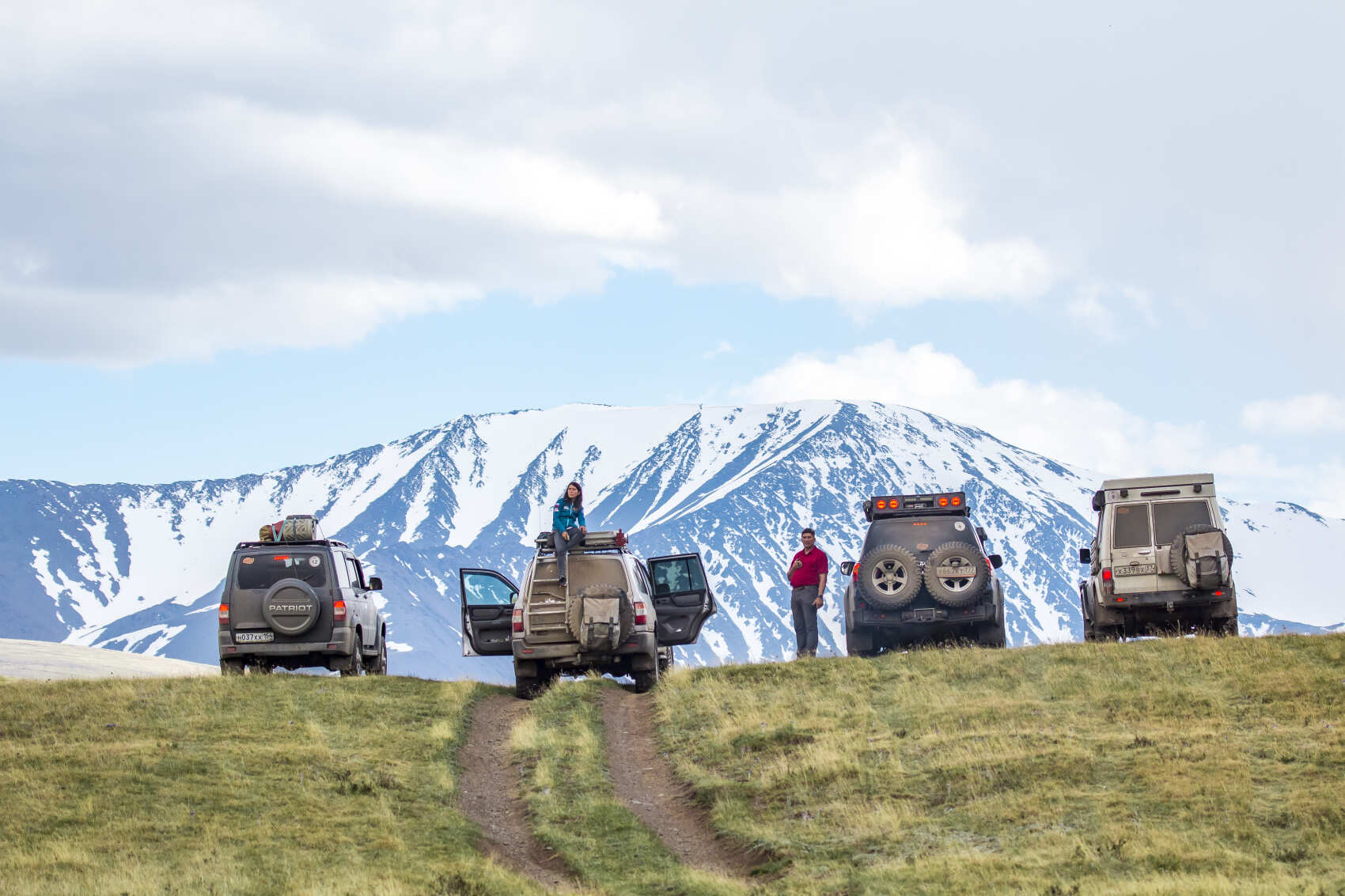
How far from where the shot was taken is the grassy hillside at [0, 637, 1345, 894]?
39.2ft

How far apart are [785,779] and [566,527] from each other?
22.9 feet

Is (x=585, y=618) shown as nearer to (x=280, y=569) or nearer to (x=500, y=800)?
(x=280, y=569)

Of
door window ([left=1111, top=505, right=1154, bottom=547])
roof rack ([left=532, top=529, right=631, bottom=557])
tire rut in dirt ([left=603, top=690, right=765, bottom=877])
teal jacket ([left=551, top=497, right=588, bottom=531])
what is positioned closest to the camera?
tire rut in dirt ([left=603, top=690, right=765, bottom=877])

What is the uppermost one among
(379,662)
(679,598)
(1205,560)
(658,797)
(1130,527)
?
(1130,527)

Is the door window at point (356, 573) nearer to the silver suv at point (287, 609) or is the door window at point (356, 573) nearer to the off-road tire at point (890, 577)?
the silver suv at point (287, 609)

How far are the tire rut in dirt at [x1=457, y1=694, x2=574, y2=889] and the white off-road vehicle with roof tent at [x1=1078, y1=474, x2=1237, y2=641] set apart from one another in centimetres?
973

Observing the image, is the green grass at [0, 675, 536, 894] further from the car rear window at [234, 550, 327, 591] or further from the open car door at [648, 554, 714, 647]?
the open car door at [648, 554, 714, 647]

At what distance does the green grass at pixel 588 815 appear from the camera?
40.0 ft

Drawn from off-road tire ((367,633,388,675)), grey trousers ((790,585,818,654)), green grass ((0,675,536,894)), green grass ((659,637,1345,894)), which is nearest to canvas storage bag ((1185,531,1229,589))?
green grass ((659,637,1345,894))

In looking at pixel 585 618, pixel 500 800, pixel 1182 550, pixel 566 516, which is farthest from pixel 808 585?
pixel 500 800

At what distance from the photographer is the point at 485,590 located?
933 inches

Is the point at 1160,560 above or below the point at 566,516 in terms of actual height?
below

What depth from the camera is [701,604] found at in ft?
78.6

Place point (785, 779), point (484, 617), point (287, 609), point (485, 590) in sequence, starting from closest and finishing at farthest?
1. point (785, 779)
2. point (287, 609)
3. point (484, 617)
4. point (485, 590)
